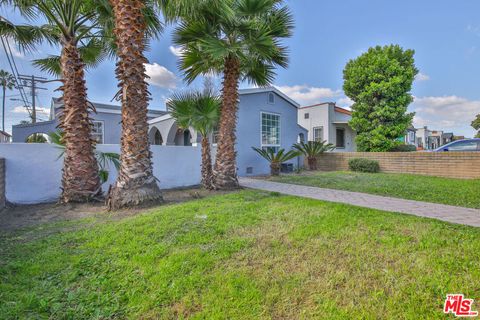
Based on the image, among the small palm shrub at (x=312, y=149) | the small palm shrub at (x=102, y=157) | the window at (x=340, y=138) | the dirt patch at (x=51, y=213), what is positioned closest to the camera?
the dirt patch at (x=51, y=213)

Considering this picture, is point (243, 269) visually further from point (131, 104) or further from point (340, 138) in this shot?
point (340, 138)

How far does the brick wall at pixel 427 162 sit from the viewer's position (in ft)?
33.1

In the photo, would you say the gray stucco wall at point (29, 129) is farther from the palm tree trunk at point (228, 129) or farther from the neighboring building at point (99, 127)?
the palm tree trunk at point (228, 129)

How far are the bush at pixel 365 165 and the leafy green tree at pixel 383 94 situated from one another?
1745 mm

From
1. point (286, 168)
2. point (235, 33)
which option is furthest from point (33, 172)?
→ point (286, 168)

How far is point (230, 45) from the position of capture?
7.26 meters

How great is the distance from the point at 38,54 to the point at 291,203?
8815mm

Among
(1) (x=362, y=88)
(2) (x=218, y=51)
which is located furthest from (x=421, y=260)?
(1) (x=362, y=88)

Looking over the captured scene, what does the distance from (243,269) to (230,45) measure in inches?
256

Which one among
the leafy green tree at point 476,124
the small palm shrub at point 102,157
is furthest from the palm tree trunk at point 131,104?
the leafy green tree at point 476,124

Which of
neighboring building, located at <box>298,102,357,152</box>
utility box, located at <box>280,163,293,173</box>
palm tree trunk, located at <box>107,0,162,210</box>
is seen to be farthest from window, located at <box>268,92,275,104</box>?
palm tree trunk, located at <box>107,0,162,210</box>

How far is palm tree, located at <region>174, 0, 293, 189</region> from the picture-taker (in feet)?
23.0

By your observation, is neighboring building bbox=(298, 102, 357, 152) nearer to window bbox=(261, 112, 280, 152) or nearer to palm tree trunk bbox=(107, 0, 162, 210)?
window bbox=(261, 112, 280, 152)

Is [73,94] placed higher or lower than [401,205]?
higher
